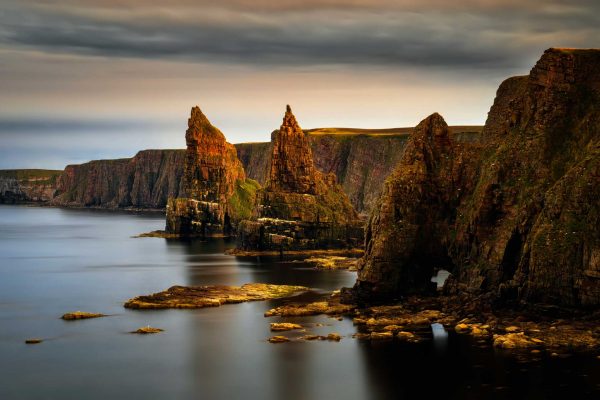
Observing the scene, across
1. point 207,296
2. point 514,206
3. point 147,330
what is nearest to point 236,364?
point 147,330

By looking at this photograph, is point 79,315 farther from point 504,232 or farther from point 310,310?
point 504,232

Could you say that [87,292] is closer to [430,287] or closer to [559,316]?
[430,287]

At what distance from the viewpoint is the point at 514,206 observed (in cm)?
10506

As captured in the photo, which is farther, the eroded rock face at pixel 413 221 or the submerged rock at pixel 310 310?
the eroded rock face at pixel 413 221

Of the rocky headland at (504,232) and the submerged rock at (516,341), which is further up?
the rocky headland at (504,232)

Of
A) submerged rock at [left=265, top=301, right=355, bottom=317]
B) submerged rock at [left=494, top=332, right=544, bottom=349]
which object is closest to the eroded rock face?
submerged rock at [left=265, top=301, right=355, bottom=317]

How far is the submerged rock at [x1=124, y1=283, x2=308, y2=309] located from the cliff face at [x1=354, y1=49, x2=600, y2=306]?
20.7 metres

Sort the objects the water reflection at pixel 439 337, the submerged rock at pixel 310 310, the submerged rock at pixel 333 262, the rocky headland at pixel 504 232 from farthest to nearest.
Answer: the submerged rock at pixel 333 262
the submerged rock at pixel 310 310
the rocky headland at pixel 504 232
the water reflection at pixel 439 337

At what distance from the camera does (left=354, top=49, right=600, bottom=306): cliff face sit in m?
93.6

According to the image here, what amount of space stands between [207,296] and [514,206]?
4703 centimetres

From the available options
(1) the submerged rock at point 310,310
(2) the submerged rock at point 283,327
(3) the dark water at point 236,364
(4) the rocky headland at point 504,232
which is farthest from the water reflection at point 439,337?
(2) the submerged rock at point 283,327

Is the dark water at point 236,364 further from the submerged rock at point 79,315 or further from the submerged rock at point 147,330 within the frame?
the submerged rock at point 79,315

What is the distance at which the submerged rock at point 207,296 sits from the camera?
402ft

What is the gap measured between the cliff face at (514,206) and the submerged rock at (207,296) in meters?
20.7
